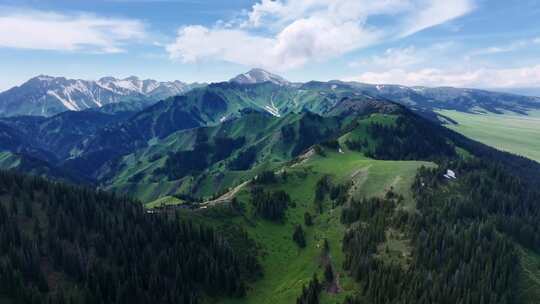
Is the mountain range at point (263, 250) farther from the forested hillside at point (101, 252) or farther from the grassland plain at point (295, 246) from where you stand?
→ the grassland plain at point (295, 246)

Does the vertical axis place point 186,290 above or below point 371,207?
below

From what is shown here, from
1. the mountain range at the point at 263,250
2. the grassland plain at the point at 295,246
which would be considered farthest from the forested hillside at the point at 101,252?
the grassland plain at the point at 295,246

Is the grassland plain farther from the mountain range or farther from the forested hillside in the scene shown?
the forested hillside

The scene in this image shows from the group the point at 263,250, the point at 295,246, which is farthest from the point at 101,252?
the point at 295,246

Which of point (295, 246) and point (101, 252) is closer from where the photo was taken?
point (101, 252)

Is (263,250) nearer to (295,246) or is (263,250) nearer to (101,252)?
(295,246)

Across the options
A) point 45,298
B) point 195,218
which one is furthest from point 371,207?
point 45,298

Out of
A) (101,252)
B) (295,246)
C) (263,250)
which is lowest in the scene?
(295,246)

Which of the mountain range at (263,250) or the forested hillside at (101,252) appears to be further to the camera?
the mountain range at (263,250)

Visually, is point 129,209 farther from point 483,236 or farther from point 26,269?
point 483,236

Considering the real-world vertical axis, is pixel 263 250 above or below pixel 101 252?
below

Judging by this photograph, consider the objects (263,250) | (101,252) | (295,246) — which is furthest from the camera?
(295,246)
